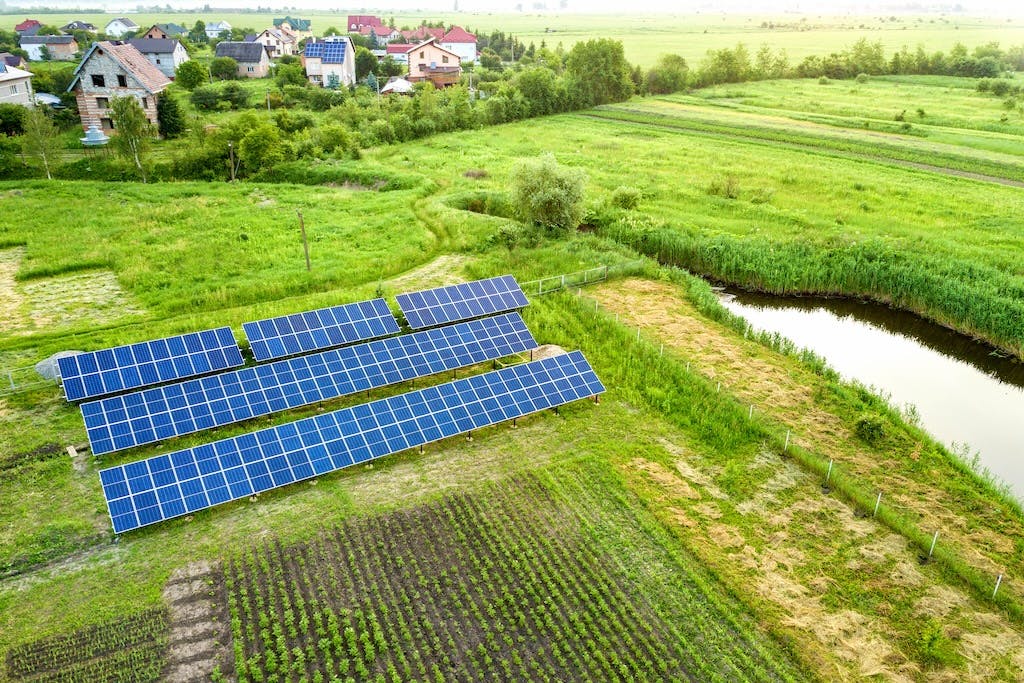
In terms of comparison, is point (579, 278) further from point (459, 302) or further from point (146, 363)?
point (146, 363)

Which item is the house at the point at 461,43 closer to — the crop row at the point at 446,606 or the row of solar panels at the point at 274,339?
the row of solar panels at the point at 274,339

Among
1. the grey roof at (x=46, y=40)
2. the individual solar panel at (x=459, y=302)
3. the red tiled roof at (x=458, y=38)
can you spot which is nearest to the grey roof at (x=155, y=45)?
the grey roof at (x=46, y=40)

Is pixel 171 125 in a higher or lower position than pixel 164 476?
higher

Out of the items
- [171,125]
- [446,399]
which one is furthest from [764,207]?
[171,125]

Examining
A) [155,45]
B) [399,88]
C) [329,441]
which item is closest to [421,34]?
[155,45]

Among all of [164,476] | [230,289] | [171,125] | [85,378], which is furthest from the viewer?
[171,125]

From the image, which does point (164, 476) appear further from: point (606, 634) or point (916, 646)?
point (916, 646)

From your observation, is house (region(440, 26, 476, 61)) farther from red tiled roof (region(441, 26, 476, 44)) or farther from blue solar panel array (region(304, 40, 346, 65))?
blue solar panel array (region(304, 40, 346, 65))

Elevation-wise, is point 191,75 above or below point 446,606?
above
